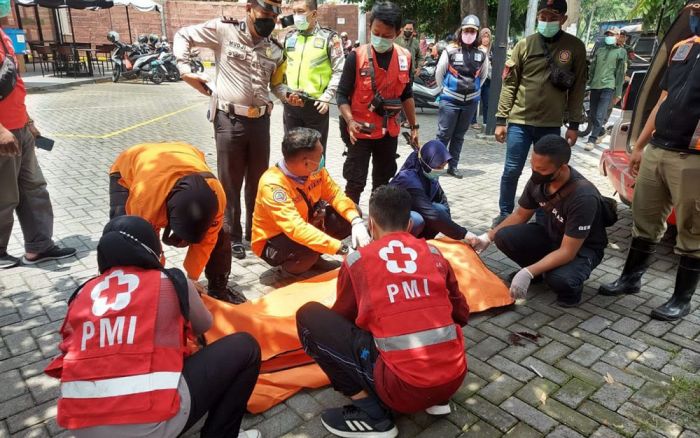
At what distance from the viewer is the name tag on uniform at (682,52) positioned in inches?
117

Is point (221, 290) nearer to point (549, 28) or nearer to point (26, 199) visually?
point (26, 199)

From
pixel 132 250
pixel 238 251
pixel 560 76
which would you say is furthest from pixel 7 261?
pixel 560 76

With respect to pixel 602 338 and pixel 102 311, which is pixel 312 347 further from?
pixel 602 338

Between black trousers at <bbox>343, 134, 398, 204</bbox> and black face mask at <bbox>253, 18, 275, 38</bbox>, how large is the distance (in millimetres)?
1188

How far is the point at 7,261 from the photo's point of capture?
3.79 metres

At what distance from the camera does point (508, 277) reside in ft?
12.5

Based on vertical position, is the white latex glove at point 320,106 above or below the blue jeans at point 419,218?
above

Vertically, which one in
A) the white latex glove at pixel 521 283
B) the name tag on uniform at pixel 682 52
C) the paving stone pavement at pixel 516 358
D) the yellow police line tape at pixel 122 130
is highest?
the name tag on uniform at pixel 682 52

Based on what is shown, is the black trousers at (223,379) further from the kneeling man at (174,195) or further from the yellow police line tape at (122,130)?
the yellow police line tape at (122,130)

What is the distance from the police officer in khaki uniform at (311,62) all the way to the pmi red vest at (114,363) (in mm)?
3264

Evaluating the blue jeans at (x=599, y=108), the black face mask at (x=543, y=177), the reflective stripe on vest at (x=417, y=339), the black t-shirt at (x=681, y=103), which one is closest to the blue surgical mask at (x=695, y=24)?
the black t-shirt at (x=681, y=103)

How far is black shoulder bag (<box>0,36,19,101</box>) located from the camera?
3.34 meters

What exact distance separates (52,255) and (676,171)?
4.41m

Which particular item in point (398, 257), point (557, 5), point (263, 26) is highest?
point (557, 5)
